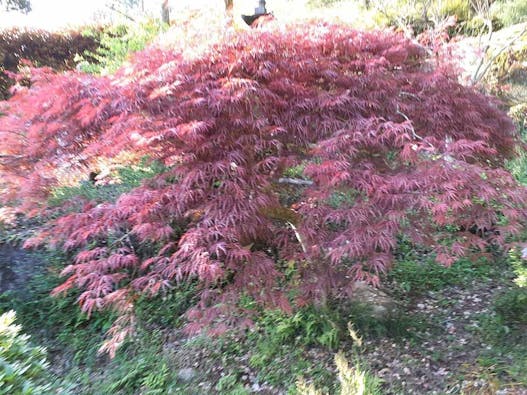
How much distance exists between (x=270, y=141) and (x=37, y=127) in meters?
1.62

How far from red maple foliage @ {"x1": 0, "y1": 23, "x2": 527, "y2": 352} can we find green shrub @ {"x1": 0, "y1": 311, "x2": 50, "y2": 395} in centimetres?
42

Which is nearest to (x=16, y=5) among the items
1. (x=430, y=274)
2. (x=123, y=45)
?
(x=123, y=45)

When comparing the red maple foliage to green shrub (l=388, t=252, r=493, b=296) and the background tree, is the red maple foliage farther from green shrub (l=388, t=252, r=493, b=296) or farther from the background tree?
the background tree

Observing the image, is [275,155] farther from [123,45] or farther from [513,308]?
[123,45]

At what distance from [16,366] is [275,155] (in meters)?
1.77

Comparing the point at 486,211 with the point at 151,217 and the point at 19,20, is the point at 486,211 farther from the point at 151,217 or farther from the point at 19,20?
the point at 19,20

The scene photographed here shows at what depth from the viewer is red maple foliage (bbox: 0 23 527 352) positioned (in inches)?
95.2

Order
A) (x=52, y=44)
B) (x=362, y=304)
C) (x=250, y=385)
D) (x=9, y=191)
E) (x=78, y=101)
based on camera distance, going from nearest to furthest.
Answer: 1. (x=78, y=101)
2. (x=9, y=191)
3. (x=250, y=385)
4. (x=362, y=304)
5. (x=52, y=44)

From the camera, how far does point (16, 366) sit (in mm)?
2227

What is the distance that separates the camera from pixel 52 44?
34.9 ft

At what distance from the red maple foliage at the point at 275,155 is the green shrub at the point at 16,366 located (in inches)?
16.5

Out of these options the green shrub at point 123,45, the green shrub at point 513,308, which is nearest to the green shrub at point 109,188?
the green shrub at point 513,308

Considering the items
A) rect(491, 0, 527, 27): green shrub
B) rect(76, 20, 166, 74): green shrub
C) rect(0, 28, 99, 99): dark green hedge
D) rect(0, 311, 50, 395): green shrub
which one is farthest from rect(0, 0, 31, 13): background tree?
rect(0, 311, 50, 395): green shrub

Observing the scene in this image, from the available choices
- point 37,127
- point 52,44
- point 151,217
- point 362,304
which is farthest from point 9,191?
point 52,44
